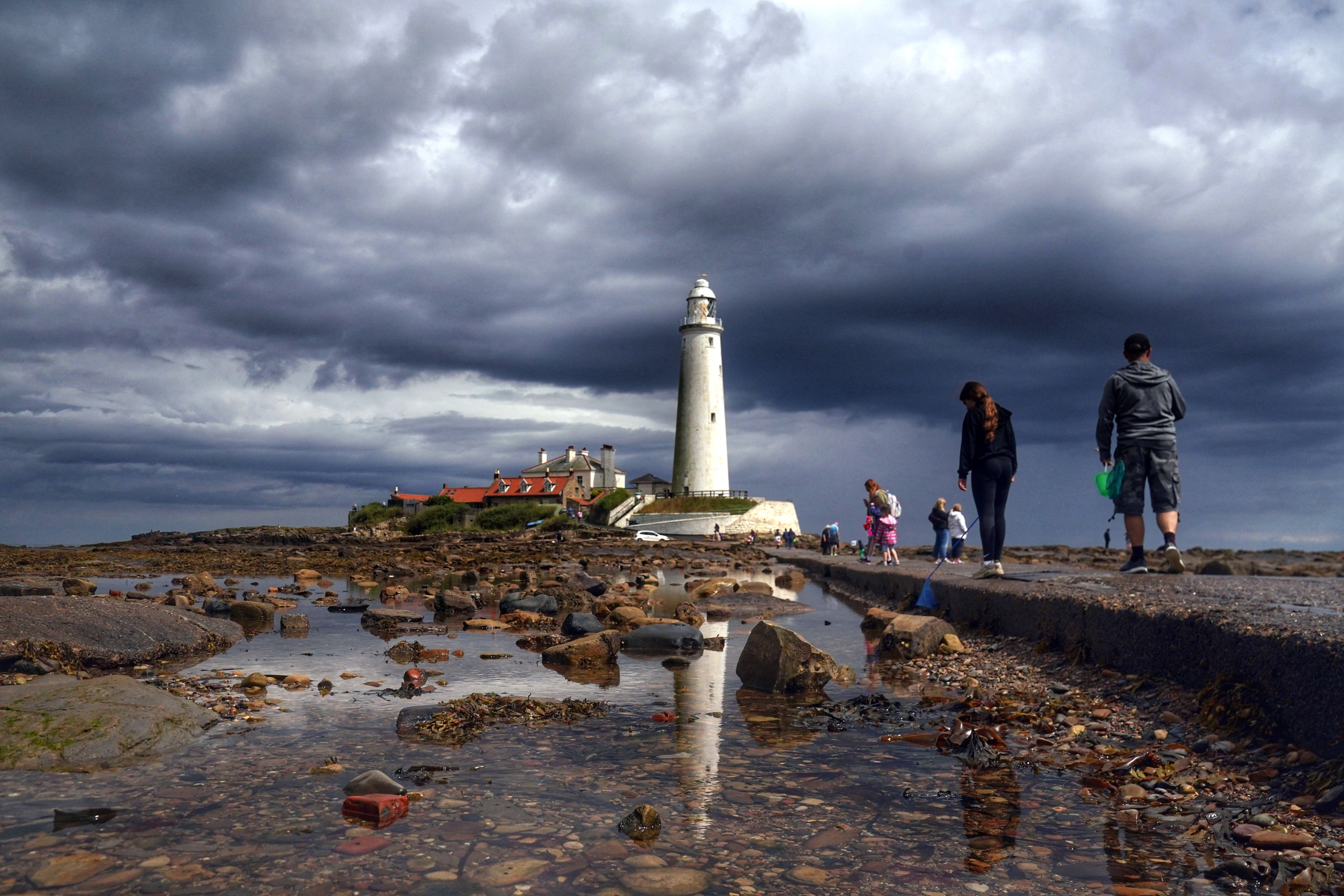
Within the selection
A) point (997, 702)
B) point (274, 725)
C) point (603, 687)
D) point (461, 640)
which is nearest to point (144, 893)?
point (274, 725)

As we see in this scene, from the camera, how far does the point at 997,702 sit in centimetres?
557

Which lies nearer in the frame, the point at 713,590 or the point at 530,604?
the point at 530,604

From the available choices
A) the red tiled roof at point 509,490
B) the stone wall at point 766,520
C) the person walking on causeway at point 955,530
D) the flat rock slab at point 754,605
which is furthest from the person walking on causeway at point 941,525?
the red tiled roof at point 509,490

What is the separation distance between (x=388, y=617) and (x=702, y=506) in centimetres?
4972

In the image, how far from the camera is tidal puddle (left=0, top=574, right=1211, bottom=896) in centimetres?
291

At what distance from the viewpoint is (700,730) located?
17.2 ft

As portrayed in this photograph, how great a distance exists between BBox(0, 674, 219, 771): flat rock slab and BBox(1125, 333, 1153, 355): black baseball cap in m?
8.85

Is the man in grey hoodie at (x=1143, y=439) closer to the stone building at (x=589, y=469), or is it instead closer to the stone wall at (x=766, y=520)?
the stone wall at (x=766, y=520)

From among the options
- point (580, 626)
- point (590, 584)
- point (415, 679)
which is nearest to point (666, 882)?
point (415, 679)

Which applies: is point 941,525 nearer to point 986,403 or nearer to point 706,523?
point 986,403

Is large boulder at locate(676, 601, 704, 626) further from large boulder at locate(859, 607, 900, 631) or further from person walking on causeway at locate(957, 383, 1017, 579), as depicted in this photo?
person walking on causeway at locate(957, 383, 1017, 579)

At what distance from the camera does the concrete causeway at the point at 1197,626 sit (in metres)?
3.59

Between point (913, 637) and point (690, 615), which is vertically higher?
point (913, 637)

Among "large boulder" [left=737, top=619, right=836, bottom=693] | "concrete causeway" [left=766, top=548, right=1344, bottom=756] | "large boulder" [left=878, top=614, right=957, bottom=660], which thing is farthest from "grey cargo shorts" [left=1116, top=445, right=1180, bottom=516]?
"large boulder" [left=737, top=619, right=836, bottom=693]
